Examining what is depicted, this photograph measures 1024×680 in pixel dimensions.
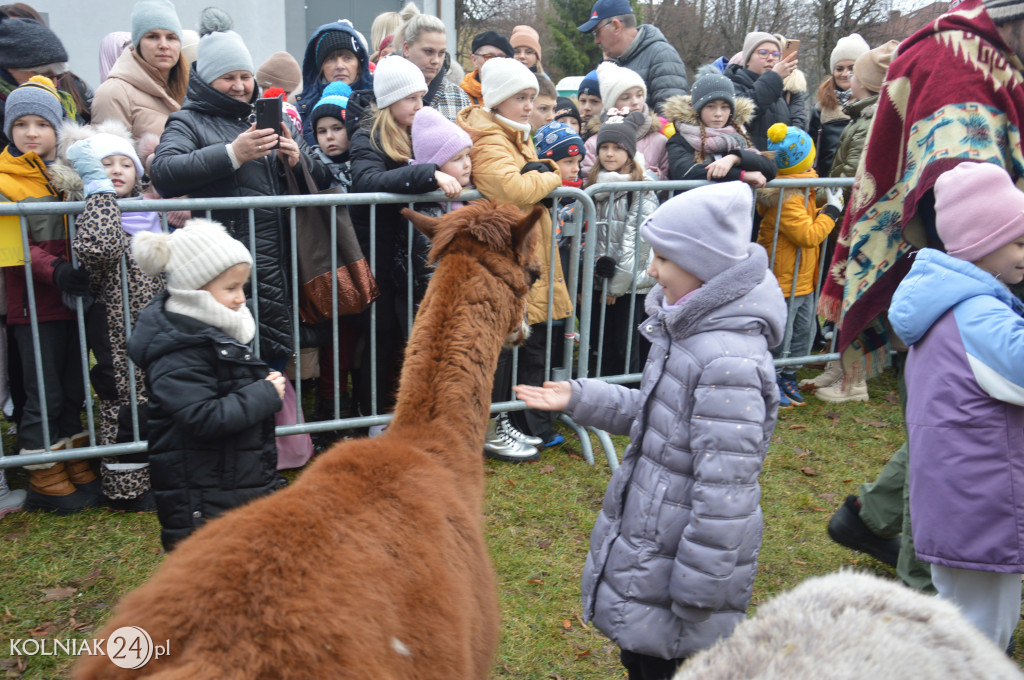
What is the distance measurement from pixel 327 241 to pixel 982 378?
10.8 feet

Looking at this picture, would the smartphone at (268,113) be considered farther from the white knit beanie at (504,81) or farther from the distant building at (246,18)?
the distant building at (246,18)

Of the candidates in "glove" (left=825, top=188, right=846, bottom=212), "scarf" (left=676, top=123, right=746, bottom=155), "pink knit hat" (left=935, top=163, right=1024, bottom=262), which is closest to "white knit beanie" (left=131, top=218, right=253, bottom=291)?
"pink knit hat" (left=935, top=163, right=1024, bottom=262)

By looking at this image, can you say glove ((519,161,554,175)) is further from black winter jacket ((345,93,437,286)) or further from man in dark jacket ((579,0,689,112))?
man in dark jacket ((579,0,689,112))

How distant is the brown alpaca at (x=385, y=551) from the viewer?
1414 millimetres

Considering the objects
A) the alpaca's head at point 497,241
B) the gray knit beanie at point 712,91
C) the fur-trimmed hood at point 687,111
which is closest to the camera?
the alpaca's head at point 497,241

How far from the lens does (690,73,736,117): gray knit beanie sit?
5.85 meters

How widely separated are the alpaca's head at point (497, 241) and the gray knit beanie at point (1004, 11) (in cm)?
198

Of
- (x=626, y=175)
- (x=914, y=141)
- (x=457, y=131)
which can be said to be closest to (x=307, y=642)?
(x=914, y=141)

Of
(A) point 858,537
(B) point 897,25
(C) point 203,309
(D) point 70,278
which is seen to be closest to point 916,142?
(A) point 858,537

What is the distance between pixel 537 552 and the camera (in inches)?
158

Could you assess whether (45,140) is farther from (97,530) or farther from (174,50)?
(97,530)

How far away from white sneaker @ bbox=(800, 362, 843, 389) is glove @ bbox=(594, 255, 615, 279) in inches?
93.6

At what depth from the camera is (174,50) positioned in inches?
199

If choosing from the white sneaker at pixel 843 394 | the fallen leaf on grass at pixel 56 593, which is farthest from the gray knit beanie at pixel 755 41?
the fallen leaf on grass at pixel 56 593
